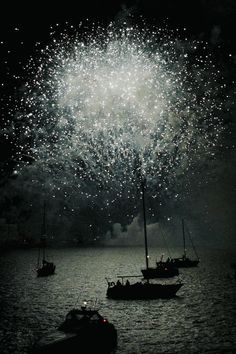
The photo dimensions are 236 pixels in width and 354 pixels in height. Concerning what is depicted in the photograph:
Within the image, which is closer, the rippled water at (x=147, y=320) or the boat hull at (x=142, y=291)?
the rippled water at (x=147, y=320)

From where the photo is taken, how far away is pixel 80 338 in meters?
30.3

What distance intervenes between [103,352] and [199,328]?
17.5 m

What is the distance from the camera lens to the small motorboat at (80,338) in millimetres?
29047

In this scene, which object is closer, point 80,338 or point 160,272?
point 80,338

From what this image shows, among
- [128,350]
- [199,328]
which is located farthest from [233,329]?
[128,350]

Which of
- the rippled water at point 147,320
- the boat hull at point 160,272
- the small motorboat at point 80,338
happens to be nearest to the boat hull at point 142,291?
the rippled water at point 147,320

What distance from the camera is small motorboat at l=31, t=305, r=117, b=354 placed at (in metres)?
29.0

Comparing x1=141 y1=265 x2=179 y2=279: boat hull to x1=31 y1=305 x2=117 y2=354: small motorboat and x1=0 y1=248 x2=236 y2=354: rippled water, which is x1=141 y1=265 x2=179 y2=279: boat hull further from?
x1=31 y1=305 x2=117 y2=354: small motorboat

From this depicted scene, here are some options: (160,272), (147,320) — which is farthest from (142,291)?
(160,272)

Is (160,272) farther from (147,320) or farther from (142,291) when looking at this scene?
(147,320)

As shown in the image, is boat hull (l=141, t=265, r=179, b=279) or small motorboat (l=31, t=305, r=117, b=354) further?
boat hull (l=141, t=265, r=179, b=279)

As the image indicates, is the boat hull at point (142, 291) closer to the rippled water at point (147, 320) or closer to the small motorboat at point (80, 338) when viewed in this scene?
the rippled water at point (147, 320)

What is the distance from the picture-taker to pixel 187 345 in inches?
1439

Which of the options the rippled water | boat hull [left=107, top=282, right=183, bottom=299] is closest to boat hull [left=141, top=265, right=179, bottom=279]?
the rippled water
